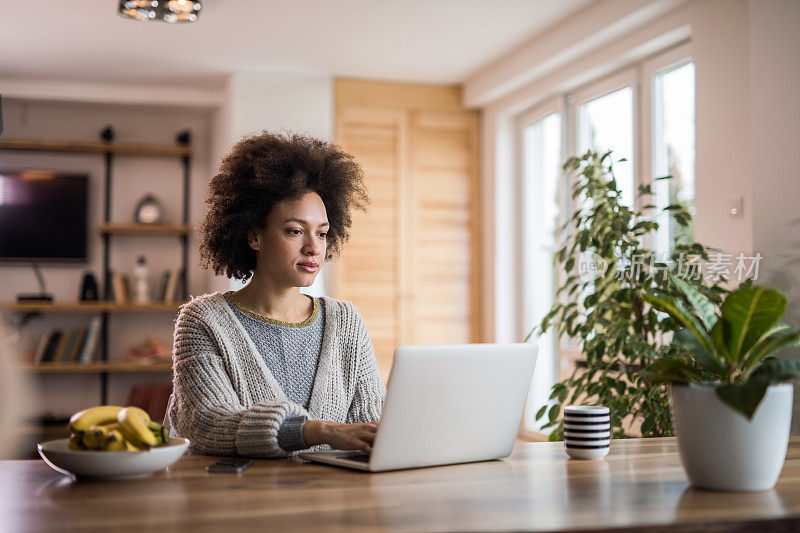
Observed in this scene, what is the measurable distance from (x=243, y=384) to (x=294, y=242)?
42 cm

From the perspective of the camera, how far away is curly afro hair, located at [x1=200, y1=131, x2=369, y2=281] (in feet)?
7.46

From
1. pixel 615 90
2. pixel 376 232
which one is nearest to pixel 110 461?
pixel 615 90

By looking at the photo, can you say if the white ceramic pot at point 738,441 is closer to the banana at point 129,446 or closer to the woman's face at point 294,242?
the banana at point 129,446

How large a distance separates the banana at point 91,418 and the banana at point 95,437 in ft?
0.08

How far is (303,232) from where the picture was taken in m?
2.23

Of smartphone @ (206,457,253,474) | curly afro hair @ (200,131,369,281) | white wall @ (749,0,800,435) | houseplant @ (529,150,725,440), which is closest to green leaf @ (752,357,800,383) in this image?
smartphone @ (206,457,253,474)

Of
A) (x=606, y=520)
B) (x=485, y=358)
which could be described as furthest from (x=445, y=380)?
(x=606, y=520)

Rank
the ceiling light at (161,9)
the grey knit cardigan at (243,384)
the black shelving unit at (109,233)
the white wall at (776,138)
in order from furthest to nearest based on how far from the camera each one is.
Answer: the black shelving unit at (109,233), the ceiling light at (161,9), the white wall at (776,138), the grey knit cardigan at (243,384)

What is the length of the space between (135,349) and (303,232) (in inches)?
170

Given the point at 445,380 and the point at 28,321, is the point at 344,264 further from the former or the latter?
the point at 445,380

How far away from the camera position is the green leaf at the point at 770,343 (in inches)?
53.7

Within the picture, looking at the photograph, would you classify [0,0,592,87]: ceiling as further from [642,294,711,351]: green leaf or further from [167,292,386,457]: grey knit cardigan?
[642,294,711,351]: green leaf

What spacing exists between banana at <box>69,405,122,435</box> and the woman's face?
0.73 m

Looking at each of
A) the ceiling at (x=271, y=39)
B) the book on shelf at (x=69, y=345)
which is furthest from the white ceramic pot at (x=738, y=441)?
the book on shelf at (x=69, y=345)
